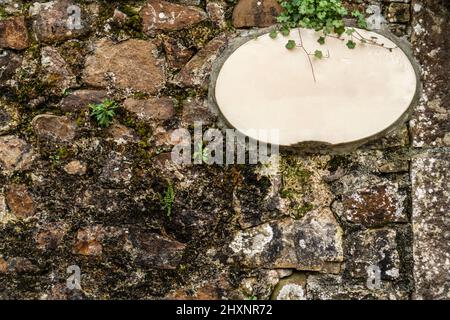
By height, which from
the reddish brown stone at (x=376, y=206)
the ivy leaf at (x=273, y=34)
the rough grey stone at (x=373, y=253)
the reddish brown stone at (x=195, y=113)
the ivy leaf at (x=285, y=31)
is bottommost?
the rough grey stone at (x=373, y=253)

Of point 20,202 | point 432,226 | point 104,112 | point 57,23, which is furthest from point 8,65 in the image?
point 432,226

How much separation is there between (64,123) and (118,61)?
0.33m

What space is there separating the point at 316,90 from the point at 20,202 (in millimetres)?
1254

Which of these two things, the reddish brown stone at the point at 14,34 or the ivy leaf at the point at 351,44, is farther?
the reddish brown stone at the point at 14,34

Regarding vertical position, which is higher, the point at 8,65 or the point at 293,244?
the point at 8,65

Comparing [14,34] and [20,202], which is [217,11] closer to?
[14,34]

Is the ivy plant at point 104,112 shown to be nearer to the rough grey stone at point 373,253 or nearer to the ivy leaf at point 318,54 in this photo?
the ivy leaf at point 318,54

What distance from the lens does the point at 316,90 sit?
7.73ft

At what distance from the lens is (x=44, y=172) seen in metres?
2.44

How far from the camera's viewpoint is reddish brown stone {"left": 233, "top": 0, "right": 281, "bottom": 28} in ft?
7.94

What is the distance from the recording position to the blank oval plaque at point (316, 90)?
236cm

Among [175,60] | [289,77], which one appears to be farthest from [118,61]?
[289,77]

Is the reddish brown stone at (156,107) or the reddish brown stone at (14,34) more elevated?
the reddish brown stone at (14,34)

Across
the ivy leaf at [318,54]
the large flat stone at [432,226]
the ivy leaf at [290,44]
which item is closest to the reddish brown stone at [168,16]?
the ivy leaf at [290,44]
